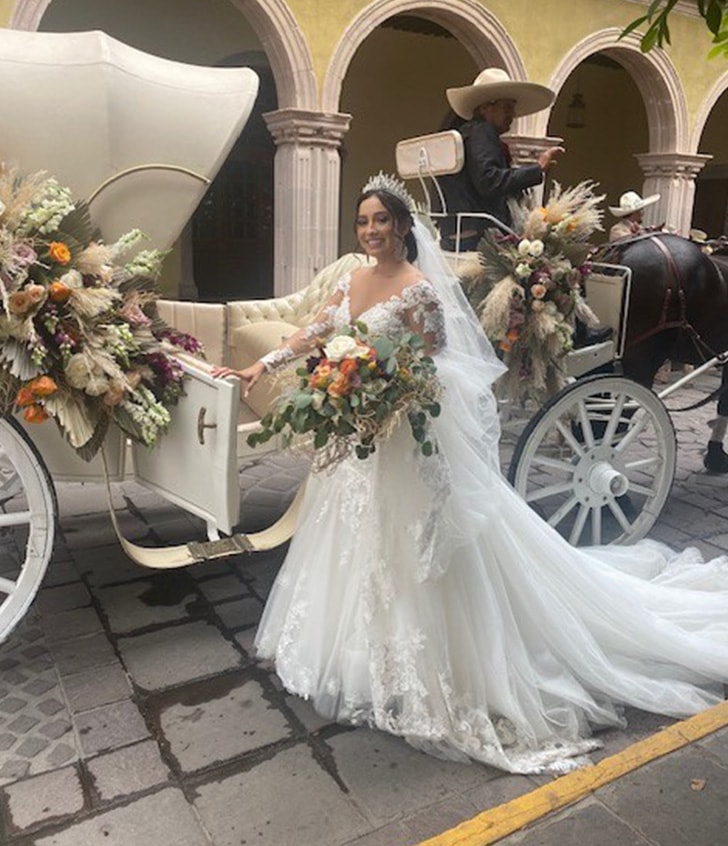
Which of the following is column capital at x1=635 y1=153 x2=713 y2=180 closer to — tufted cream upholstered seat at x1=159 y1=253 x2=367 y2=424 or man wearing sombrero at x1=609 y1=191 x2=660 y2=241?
man wearing sombrero at x1=609 y1=191 x2=660 y2=241

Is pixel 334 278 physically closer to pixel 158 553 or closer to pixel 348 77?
pixel 158 553

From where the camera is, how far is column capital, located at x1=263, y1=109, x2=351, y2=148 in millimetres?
7926

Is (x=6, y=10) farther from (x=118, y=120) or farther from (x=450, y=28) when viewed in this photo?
(x=450, y=28)

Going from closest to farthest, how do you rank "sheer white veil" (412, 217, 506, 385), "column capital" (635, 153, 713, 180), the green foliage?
the green foliage
"sheer white veil" (412, 217, 506, 385)
"column capital" (635, 153, 713, 180)

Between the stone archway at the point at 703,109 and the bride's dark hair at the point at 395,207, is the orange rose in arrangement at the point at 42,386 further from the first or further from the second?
the stone archway at the point at 703,109

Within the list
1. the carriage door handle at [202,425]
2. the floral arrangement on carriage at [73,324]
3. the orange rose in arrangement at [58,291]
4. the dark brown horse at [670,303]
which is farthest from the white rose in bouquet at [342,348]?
the dark brown horse at [670,303]

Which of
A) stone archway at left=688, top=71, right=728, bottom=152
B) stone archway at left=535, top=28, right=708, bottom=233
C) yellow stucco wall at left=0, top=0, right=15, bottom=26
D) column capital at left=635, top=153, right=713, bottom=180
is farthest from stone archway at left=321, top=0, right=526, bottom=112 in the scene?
stone archway at left=688, top=71, right=728, bottom=152

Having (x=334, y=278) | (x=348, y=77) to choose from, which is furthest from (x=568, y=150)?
(x=334, y=278)

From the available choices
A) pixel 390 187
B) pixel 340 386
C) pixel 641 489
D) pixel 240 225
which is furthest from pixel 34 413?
pixel 240 225

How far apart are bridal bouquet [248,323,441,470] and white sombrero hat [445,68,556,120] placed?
92.8 inches

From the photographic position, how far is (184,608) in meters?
3.64

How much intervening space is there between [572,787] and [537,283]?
84.4 inches

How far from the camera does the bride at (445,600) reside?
266 cm

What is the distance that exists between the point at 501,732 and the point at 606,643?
654 mm
